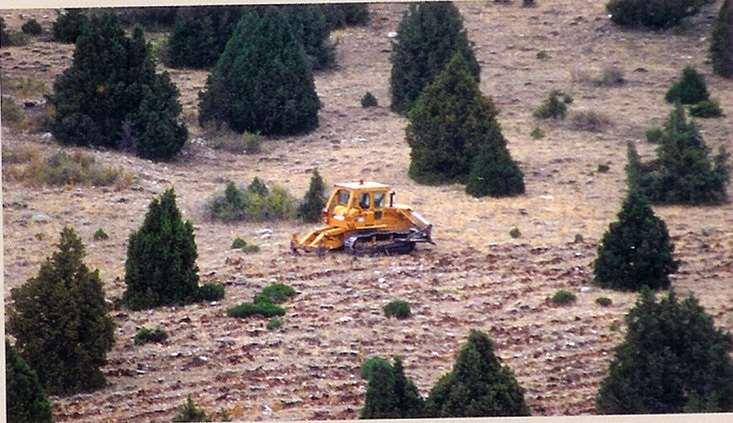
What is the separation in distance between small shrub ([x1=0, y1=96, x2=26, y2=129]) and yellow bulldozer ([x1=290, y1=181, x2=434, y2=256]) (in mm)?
5302

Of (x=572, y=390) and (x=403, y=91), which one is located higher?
(x=403, y=91)

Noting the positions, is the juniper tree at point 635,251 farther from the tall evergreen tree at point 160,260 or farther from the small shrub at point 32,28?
the small shrub at point 32,28

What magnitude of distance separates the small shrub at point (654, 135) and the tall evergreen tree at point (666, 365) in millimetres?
6749

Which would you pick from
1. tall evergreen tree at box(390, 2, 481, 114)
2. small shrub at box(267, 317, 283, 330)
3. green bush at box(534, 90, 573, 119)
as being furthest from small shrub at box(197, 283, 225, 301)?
green bush at box(534, 90, 573, 119)

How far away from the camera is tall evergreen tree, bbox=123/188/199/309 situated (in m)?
20.9

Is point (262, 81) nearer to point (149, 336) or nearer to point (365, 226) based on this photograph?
point (365, 226)

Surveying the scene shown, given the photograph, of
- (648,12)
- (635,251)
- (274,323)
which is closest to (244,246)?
(274,323)

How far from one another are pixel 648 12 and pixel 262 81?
6484mm

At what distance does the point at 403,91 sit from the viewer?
26656 millimetres

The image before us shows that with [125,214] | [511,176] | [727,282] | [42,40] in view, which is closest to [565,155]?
[511,176]

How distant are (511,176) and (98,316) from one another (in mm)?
6696

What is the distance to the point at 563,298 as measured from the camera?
68.8 feet

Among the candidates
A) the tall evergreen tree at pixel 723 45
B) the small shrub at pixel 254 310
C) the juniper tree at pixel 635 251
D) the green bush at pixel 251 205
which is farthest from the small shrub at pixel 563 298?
the tall evergreen tree at pixel 723 45

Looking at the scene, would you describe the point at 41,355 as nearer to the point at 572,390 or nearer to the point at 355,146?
the point at 572,390
